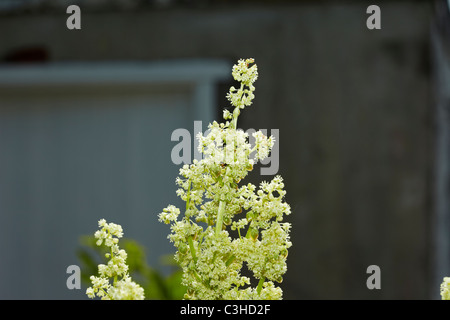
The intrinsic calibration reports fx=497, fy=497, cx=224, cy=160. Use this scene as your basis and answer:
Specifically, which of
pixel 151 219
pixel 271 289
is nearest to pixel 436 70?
pixel 151 219

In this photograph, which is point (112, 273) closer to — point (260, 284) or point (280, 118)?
point (260, 284)

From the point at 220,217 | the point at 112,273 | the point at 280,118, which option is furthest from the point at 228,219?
the point at 280,118

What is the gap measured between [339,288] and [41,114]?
2.14 m

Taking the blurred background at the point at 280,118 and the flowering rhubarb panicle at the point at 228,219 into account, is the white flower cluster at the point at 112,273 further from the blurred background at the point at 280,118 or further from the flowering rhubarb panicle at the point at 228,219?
the blurred background at the point at 280,118

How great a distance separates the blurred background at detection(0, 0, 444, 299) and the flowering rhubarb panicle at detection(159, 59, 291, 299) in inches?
97.1

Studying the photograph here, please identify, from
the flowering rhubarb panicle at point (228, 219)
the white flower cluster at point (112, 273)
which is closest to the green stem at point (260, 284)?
the flowering rhubarb panicle at point (228, 219)

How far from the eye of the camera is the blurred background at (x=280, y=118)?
2.96 meters

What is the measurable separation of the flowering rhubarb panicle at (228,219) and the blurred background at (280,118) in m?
2.47

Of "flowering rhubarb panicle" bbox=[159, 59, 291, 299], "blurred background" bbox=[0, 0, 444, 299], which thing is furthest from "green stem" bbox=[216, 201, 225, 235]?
"blurred background" bbox=[0, 0, 444, 299]

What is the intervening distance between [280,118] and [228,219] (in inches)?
100

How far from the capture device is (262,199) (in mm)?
470

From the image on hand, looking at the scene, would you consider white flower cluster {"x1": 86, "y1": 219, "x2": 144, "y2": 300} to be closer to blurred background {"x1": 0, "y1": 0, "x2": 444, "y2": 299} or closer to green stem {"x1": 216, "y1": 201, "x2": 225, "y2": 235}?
green stem {"x1": 216, "y1": 201, "x2": 225, "y2": 235}

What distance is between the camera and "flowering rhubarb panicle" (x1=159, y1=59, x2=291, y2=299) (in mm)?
465

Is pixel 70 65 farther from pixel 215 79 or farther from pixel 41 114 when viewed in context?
pixel 215 79
